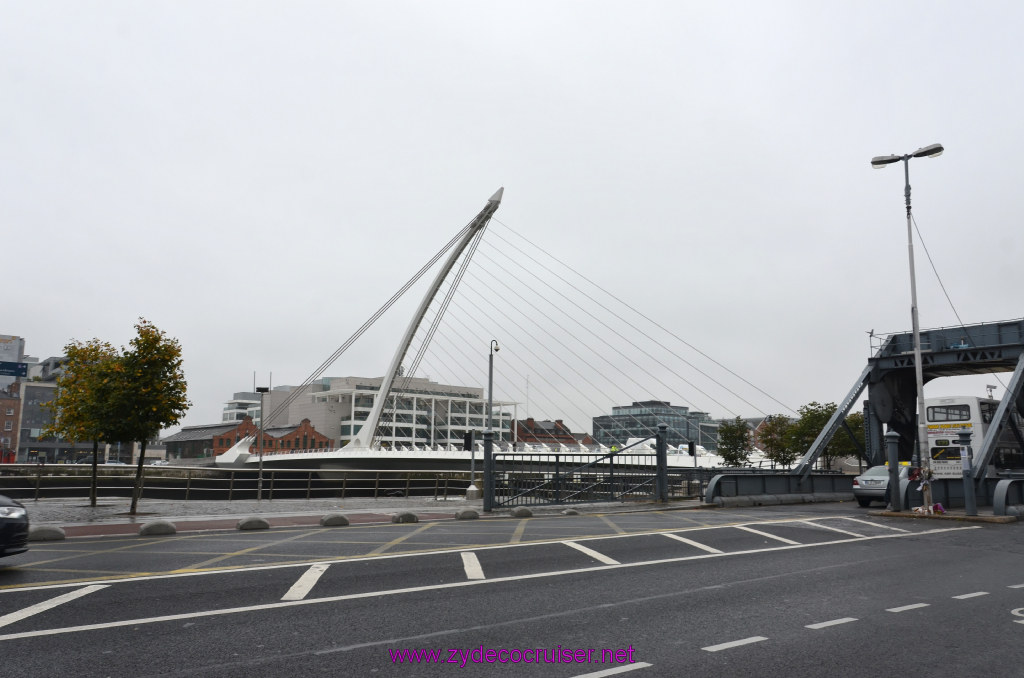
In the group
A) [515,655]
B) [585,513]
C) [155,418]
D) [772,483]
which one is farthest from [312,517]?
[772,483]

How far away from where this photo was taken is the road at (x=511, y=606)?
5640mm

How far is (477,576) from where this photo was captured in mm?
9258

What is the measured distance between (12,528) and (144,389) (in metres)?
11.1

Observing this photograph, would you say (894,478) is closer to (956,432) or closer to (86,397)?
(956,432)

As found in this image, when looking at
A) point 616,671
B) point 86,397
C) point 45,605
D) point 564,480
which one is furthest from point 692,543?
point 86,397

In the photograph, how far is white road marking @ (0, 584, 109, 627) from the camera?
22.5 feet

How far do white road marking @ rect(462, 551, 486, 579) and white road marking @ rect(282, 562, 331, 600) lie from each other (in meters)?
1.94

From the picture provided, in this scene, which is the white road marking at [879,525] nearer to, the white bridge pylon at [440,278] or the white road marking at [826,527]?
the white road marking at [826,527]

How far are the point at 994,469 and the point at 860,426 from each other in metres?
44.9

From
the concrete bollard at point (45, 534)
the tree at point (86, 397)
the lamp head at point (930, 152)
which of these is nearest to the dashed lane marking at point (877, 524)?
the lamp head at point (930, 152)

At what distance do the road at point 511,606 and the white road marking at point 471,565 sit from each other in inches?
2.1

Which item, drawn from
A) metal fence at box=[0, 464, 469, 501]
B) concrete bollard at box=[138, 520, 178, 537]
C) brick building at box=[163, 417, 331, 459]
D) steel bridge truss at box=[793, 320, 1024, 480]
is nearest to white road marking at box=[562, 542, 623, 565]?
concrete bollard at box=[138, 520, 178, 537]

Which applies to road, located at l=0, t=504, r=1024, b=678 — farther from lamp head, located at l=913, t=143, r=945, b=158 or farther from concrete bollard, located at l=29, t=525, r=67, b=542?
lamp head, located at l=913, t=143, r=945, b=158

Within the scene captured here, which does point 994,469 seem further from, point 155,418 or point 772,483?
point 155,418
